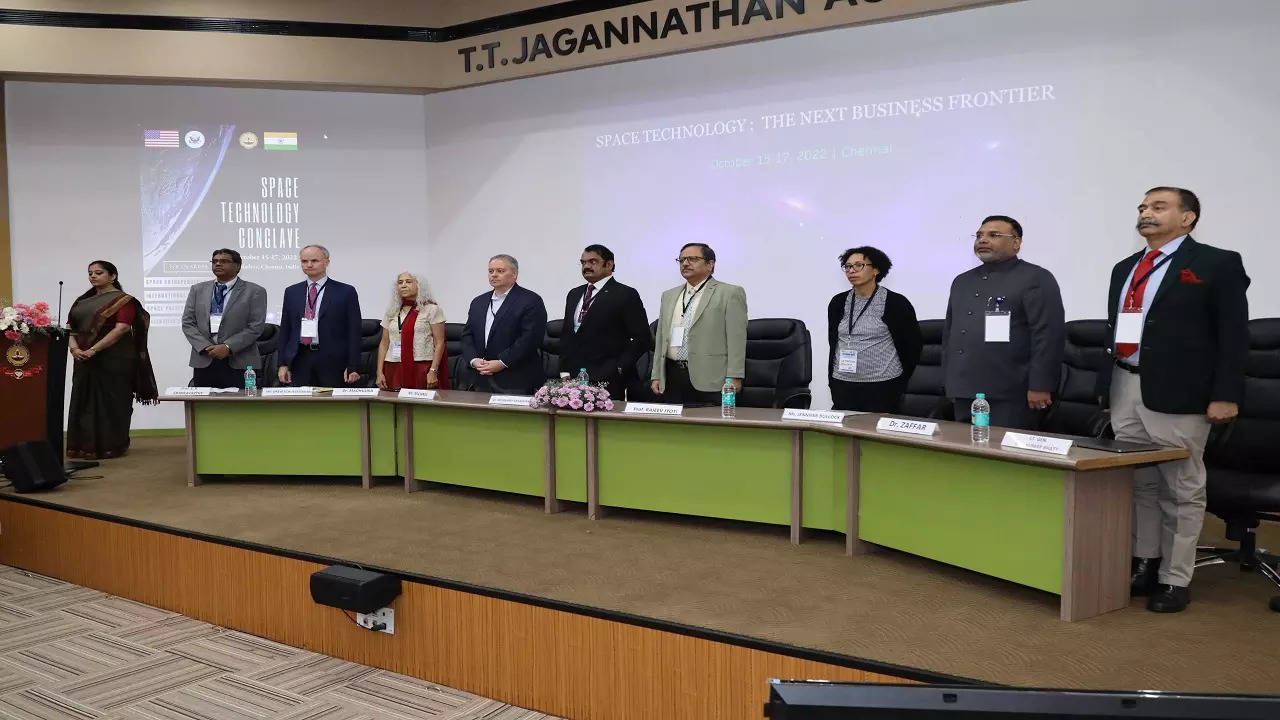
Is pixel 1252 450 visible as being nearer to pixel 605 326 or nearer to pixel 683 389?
pixel 683 389

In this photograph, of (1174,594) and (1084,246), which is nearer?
(1174,594)

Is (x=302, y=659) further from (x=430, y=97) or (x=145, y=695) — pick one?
(x=430, y=97)

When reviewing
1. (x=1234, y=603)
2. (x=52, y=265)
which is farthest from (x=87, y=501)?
(x=1234, y=603)

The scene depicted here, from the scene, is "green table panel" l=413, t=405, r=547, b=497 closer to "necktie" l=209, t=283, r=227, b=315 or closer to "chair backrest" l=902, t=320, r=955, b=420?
"necktie" l=209, t=283, r=227, b=315

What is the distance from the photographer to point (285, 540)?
11.8 ft

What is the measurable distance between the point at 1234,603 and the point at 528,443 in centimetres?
281

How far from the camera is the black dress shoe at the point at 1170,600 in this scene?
270 centimetres

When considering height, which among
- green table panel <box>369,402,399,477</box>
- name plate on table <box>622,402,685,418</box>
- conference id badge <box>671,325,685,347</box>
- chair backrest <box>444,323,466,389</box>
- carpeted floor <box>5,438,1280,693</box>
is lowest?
carpeted floor <box>5,438,1280,693</box>

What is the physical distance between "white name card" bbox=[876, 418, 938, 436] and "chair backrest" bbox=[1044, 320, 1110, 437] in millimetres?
931

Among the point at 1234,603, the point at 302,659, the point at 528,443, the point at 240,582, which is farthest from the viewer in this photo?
the point at 528,443

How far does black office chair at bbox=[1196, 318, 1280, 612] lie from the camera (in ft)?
9.79

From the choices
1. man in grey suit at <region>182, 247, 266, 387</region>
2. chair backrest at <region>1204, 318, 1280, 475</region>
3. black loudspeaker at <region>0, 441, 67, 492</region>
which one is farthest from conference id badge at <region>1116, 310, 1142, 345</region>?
black loudspeaker at <region>0, 441, 67, 492</region>

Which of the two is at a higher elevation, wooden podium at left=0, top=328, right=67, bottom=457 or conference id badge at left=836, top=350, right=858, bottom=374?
conference id badge at left=836, top=350, right=858, bottom=374

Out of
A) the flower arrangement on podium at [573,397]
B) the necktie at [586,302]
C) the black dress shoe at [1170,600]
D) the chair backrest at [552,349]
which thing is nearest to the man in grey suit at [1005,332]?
the black dress shoe at [1170,600]
